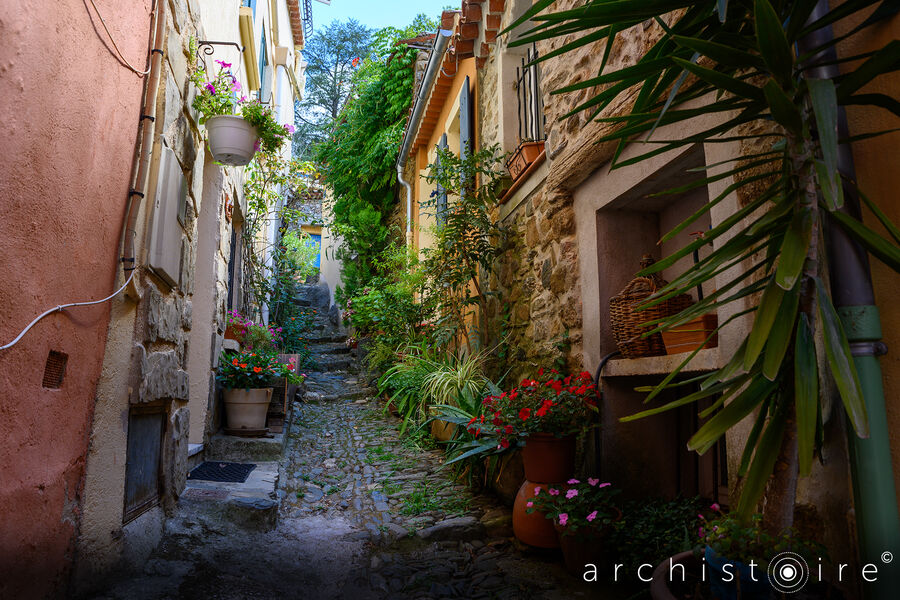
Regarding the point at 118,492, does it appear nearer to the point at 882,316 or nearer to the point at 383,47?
the point at 882,316

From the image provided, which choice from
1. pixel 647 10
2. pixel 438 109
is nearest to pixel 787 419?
pixel 647 10

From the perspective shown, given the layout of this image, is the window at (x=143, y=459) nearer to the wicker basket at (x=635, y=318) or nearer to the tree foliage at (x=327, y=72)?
the wicker basket at (x=635, y=318)

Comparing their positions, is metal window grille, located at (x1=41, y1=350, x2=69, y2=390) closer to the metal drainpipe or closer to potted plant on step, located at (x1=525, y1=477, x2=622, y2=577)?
potted plant on step, located at (x1=525, y1=477, x2=622, y2=577)

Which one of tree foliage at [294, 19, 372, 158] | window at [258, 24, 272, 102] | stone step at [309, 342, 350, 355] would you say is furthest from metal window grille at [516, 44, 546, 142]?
tree foliage at [294, 19, 372, 158]

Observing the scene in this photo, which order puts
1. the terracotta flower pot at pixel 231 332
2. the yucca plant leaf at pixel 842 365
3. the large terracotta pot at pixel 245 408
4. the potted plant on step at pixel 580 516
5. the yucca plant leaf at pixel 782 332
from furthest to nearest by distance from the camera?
1. the terracotta flower pot at pixel 231 332
2. the large terracotta pot at pixel 245 408
3. the potted plant on step at pixel 580 516
4. the yucca plant leaf at pixel 782 332
5. the yucca plant leaf at pixel 842 365

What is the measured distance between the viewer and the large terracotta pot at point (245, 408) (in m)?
4.55

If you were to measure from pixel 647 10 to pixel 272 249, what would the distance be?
7.74 m

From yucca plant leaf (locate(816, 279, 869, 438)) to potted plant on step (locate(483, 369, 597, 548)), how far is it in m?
1.74

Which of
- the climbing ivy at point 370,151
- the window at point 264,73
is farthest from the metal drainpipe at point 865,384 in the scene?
the climbing ivy at point 370,151

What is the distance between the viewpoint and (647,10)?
1.48 meters

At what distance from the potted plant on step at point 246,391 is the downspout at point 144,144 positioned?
250 cm

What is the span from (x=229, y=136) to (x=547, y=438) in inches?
94.4

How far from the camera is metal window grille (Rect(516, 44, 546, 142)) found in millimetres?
4449

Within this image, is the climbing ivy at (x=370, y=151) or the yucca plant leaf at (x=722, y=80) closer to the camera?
the yucca plant leaf at (x=722, y=80)
